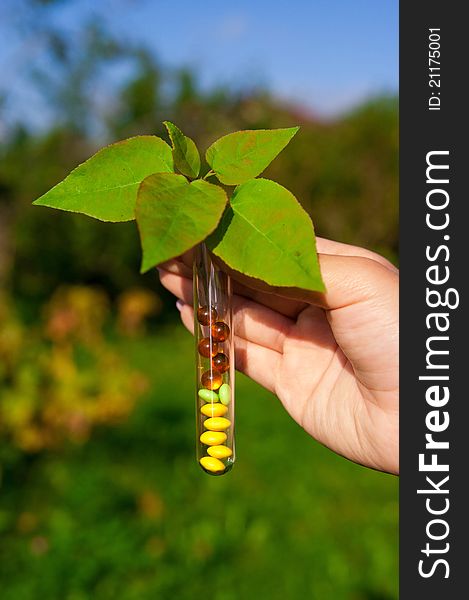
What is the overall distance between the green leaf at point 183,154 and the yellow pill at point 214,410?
18.4 inches

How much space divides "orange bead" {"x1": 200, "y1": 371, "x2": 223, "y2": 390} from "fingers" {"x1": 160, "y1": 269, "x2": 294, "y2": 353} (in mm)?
337

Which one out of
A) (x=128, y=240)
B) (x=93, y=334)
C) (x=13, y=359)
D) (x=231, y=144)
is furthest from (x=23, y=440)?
(x=128, y=240)

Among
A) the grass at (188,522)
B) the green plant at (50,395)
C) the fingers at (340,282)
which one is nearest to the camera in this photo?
the fingers at (340,282)

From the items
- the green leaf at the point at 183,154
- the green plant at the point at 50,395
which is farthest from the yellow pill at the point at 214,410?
the green plant at the point at 50,395

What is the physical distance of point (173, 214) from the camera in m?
1.14

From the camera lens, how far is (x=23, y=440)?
3393mm

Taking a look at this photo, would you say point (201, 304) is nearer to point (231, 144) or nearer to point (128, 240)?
point (231, 144)

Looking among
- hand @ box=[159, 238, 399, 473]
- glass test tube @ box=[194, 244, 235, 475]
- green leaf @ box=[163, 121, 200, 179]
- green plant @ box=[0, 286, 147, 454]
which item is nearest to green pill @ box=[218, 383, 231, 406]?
glass test tube @ box=[194, 244, 235, 475]

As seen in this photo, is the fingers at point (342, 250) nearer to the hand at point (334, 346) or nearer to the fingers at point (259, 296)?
the hand at point (334, 346)

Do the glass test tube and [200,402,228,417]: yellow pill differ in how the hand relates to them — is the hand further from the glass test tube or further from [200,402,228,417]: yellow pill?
[200,402,228,417]: yellow pill

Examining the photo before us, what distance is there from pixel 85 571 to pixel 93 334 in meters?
1.91

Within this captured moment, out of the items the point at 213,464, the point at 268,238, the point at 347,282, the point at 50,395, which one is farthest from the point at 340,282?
the point at 50,395

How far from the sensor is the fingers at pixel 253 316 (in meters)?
1.75

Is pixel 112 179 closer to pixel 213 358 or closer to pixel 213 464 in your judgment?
pixel 213 358
